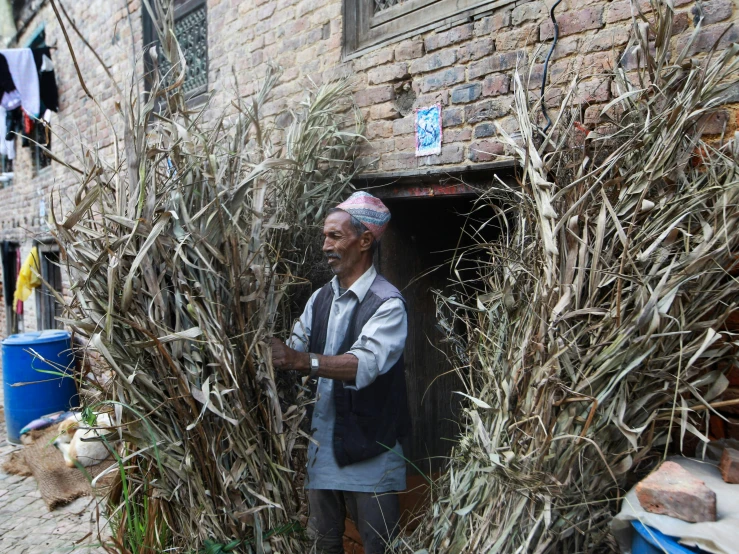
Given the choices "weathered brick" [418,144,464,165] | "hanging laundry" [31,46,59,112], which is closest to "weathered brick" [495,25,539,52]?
"weathered brick" [418,144,464,165]

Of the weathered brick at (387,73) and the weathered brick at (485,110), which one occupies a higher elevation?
the weathered brick at (387,73)

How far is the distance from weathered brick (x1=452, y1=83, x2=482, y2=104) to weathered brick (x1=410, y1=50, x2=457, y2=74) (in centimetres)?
15

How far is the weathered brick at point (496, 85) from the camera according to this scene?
251 cm

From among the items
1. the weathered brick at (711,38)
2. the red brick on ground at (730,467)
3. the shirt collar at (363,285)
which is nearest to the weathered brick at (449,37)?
the weathered brick at (711,38)

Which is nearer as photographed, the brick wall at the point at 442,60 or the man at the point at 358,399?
the brick wall at the point at 442,60

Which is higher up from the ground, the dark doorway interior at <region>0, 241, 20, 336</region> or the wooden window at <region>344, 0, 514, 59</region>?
the wooden window at <region>344, 0, 514, 59</region>

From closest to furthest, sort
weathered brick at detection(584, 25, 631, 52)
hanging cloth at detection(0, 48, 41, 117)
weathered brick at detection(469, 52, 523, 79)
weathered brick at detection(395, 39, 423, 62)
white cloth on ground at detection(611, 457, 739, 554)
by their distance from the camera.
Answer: white cloth on ground at detection(611, 457, 739, 554)
weathered brick at detection(584, 25, 631, 52)
weathered brick at detection(469, 52, 523, 79)
weathered brick at detection(395, 39, 423, 62)
hanging cloth at detection(0, 48, 41, 117)

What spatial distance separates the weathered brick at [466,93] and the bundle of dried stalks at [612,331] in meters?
0.85

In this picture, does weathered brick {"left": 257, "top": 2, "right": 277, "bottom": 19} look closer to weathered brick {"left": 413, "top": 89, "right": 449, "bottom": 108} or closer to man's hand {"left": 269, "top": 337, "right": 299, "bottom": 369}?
weathered brick {"left": 413, "top": 89, "right": 449, "bottom": 108}

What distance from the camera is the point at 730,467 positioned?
1503mm

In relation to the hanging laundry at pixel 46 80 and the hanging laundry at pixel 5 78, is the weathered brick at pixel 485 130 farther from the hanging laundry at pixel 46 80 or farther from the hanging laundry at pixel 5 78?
the hanging laundry at pixel 5 78

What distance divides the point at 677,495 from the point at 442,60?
83.4 inches

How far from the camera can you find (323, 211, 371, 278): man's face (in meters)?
2.54

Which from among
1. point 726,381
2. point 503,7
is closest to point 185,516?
point 726,381
